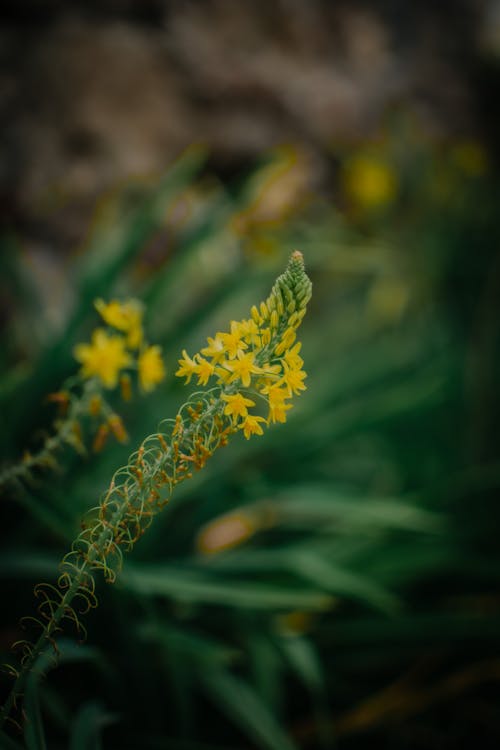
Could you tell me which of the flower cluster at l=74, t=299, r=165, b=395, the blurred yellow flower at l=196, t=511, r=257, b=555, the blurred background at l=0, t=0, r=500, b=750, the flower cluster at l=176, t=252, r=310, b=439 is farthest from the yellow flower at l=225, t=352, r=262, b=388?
the blurred yellow flower at l=196, t=511, r=257, b=555

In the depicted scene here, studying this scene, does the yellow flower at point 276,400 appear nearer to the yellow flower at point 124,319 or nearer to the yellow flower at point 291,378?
the yellow flower at point 291,378

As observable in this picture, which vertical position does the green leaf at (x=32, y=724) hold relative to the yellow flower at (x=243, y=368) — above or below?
below

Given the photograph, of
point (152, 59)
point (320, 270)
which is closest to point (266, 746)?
point (320, 270)

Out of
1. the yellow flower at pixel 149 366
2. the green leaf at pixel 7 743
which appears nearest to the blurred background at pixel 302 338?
the green leaf at pixel 7 743

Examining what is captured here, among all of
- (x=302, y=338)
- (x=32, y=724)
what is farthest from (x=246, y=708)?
(x=302, y=338)

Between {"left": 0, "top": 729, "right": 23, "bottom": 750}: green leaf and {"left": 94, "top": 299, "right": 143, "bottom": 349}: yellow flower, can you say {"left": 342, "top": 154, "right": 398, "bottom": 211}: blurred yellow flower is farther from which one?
{"left": 0, "top": 729, "right": 23, "bottom": 750}: green leaf

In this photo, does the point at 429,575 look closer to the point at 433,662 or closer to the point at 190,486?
the point at 433,662

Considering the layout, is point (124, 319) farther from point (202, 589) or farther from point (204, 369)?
point (202, 589)
